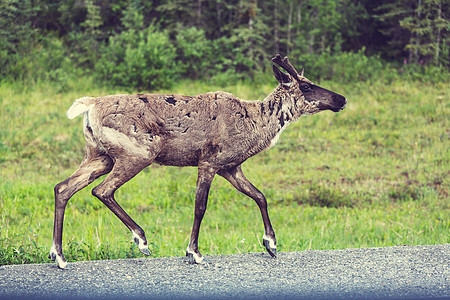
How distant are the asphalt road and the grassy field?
1.57 feet

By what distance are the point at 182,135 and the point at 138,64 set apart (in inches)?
420

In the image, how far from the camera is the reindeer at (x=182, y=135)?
5.11 meters

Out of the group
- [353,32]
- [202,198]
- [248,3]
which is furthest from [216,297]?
[353,32]

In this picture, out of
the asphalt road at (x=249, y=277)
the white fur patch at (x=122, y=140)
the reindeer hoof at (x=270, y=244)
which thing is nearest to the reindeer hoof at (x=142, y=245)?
the asphalt road at (x=249, y=277)

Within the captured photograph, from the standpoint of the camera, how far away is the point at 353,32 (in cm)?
2078

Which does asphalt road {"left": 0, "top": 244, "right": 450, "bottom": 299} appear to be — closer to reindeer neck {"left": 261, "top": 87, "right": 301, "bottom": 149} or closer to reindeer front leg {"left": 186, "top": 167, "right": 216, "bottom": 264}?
reindeer front leg {"left": 186, "top": 167, "right": 216, "bottom": 264}

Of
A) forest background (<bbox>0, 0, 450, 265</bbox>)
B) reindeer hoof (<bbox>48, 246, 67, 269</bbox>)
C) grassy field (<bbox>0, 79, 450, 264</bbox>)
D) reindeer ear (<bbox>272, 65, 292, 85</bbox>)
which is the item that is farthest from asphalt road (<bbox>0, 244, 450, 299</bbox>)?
Answer: reindeer ear (<bbox>272, 65, 292, 85</bbox>)

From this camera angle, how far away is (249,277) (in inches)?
198

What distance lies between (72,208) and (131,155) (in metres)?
4.61

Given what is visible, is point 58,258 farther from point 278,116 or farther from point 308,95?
point 308,95

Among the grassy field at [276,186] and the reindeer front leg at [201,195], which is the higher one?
the reindeer front leg at [201,195]

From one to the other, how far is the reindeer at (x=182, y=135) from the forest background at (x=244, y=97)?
870mm

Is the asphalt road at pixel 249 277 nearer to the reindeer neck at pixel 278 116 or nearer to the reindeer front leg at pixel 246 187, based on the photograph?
the reindeer front leg at pixel 246 187

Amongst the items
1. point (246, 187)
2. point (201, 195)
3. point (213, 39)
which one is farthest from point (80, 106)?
point (213, 39)
